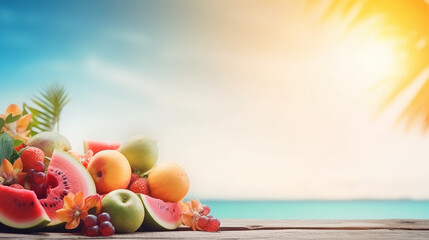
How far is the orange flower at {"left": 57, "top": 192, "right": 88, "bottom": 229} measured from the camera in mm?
1733

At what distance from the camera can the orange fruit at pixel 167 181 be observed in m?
2.00

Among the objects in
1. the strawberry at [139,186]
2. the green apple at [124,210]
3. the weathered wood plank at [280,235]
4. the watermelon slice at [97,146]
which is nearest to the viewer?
the weathered wood plank at [280,235]

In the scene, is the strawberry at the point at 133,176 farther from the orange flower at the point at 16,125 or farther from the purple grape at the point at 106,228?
the orange flower at the point at 16,125

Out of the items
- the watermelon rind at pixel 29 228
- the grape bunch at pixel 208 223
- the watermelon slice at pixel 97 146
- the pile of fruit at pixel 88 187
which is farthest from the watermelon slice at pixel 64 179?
the grape bunch at pixel 208 223

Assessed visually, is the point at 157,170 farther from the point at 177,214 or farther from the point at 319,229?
the point at 319,229

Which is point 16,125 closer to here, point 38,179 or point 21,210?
point 38,179

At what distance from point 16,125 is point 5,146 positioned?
0.26 metres

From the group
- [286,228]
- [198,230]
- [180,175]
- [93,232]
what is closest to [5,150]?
[93,232]

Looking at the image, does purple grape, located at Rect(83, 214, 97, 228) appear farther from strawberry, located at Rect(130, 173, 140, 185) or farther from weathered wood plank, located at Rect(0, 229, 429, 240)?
strawberry, located at Rect(130, 173, 140, 185)

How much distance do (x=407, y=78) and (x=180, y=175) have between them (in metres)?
4.14

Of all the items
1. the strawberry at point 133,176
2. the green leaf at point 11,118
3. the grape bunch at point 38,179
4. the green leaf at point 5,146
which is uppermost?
the green leaf at point 11,118

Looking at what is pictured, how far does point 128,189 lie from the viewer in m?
2.03

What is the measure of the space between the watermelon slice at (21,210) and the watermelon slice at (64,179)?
0.31ft

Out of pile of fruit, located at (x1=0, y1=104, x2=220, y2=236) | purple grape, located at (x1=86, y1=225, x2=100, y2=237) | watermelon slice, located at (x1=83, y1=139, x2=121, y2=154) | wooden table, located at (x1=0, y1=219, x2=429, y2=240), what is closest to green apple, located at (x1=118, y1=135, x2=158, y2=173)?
pile of fruit, located at (x1=0, y1=104, x2=220, y2=236)
